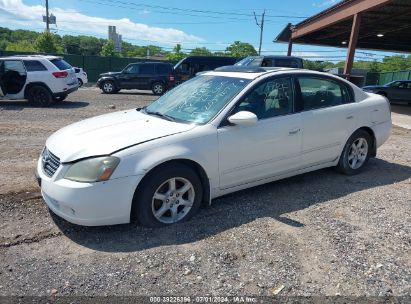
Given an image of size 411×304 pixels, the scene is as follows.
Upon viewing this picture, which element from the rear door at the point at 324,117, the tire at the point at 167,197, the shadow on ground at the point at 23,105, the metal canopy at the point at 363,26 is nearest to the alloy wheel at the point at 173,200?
the tire at the point at 167,197

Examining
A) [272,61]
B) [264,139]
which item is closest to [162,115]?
[264,139]

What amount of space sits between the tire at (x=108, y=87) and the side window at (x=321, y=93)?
16.7 metres

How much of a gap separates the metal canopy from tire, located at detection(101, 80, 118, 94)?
11341mm

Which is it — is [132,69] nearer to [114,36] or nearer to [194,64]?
[194,64]

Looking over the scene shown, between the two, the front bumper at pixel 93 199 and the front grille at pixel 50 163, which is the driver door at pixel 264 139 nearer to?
the front bumper at pixel 93 199

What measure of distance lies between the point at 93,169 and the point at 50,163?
65 cm

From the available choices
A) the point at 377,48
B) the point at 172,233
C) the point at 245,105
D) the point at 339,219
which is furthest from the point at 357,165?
the point at 377,48

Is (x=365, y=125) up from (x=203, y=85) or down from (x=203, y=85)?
down

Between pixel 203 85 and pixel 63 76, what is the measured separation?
9.62 meters

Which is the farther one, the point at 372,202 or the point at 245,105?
the point at 372,202

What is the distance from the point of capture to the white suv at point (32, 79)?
40.2ft

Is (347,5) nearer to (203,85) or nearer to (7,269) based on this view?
(203,85)

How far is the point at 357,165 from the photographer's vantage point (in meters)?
5.63

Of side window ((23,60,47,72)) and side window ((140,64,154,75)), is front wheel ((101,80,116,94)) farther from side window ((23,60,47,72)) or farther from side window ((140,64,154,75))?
side window ((23,60,47,72))
